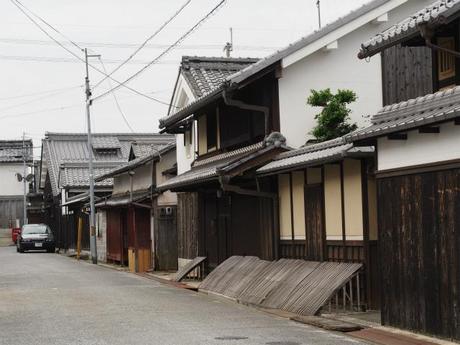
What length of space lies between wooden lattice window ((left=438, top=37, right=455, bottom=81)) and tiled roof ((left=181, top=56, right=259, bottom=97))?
13355mm

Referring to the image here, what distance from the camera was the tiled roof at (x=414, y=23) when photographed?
10594 mm

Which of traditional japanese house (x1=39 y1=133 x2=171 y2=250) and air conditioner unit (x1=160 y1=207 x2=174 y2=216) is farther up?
traditional japanese house (x1=39 y1=133 x2=171 y2=250)

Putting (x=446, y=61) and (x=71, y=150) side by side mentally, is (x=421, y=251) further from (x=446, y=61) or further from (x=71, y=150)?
(x=71, y=150)

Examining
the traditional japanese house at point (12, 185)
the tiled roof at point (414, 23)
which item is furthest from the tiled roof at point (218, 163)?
the traditional japanese house at point (12, 185)

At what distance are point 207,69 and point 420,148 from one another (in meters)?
15.7

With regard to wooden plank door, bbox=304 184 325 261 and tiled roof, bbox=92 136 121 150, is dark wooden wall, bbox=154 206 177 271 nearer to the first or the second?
wooden plank door, bbox=304 184 325 261

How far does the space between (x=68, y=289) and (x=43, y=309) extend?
4.86 m

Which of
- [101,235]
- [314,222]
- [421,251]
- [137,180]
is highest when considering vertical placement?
[137,180]

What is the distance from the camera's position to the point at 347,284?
14.6m

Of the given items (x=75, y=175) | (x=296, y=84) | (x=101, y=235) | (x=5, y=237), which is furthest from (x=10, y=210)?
(x=296, y=84)

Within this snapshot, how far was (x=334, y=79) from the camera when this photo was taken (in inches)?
779

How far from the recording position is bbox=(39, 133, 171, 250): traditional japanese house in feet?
172

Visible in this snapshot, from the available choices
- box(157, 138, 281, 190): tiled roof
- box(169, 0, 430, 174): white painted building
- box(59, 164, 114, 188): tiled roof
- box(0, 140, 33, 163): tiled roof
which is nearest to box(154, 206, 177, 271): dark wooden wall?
box(157, 138, 281, 190): tiled roof

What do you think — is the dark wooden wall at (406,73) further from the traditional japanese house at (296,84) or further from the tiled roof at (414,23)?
the traditional japanese house at (296,84)
